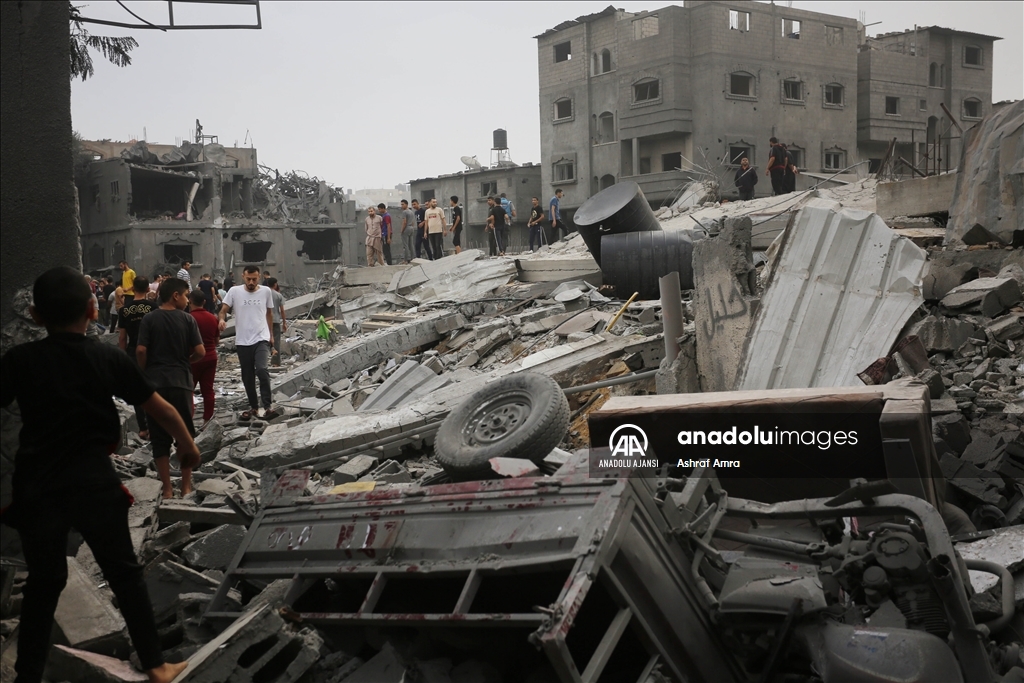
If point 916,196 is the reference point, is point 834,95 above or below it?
above

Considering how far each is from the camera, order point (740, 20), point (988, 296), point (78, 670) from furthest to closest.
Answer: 1. point (740, 20)
2. point (988, 296)
3. point (78, 670)

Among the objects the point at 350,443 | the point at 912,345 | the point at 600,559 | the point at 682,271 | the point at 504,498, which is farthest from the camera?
the point at 682,271

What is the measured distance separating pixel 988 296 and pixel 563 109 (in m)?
35.3

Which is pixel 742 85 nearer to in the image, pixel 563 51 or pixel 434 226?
pixel 563 51

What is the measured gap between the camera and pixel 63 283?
3041 mm

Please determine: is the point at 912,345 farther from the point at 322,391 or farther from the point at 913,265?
the point at 322,391

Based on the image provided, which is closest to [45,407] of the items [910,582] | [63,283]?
[63,283]

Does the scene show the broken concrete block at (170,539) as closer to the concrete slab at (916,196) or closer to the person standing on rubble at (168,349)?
the person standing on rubble at (168,349)

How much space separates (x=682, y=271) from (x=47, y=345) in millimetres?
8738

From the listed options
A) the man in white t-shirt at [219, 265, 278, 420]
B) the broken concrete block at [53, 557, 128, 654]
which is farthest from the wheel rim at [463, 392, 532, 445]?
the man in white t-shirt at [219, 265, 278, 420]

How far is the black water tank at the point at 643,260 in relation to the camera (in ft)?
35.6

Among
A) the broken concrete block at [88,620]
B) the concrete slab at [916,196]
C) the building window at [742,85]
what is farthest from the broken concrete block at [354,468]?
the building window at [742,85]

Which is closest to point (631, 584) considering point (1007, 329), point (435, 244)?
point (1007, 329)

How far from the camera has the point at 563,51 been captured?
1583 inches
